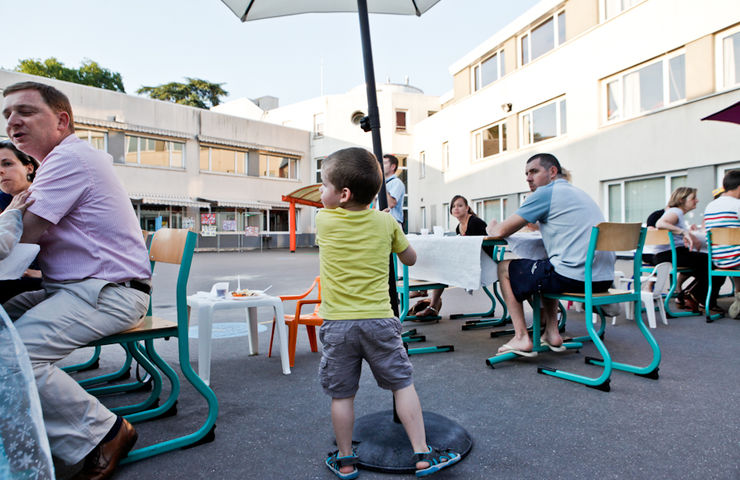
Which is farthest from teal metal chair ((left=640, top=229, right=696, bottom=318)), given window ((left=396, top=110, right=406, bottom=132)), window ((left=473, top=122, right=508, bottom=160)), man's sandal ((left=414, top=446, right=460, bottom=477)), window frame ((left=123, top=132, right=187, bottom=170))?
window ((left=396, top=110, right=406, bottom=132))

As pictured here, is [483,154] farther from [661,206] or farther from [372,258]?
[372,258]

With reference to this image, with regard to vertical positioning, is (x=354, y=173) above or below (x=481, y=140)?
below

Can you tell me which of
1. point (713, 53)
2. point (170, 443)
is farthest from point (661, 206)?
point (170, 443)

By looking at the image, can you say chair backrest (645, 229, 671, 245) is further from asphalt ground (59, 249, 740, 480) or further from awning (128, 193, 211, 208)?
awning (128, 193, 211, 208)

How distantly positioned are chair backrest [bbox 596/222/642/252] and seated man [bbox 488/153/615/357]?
22cm

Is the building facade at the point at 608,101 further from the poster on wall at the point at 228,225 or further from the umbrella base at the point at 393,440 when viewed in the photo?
the poster on wall at the point at 228,225

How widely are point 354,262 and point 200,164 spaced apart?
2462cm

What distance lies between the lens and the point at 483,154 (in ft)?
63.0

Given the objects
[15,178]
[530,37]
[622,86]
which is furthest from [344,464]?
[530,37]

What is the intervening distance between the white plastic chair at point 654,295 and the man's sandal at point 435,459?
351 cm

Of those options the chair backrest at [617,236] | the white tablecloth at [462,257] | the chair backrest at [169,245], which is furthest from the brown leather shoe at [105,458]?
the chair backrest at [617,236]

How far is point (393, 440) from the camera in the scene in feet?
7.18

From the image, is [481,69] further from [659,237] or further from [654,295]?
[654,295]

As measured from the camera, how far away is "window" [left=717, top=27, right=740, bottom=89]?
998 cm
